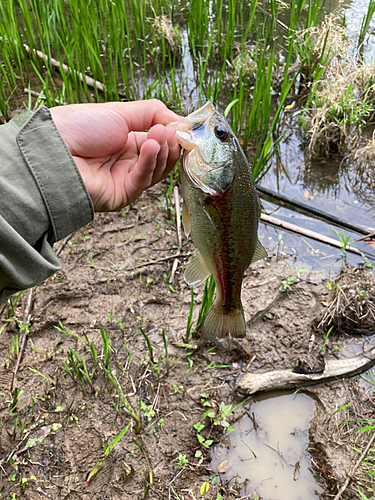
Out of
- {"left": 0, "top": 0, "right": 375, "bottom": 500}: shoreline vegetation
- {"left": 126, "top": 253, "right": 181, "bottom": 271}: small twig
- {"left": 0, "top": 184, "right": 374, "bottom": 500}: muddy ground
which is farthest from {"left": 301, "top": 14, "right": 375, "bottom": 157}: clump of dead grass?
{"left": 126, "top": 253, "right": 181, "bottom": 271}: small twig

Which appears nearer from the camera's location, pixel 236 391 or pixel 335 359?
pixel 236 391

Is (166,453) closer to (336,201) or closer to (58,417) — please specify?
(58,417)

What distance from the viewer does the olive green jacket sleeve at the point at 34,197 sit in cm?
151

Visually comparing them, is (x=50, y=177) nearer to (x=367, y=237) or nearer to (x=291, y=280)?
(x=291, y=280)

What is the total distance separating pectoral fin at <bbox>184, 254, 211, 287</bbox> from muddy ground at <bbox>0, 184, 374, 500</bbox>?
2.93 ft

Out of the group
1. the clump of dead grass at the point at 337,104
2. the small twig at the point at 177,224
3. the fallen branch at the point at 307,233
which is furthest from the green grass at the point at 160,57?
the small twig at the point at 177,224

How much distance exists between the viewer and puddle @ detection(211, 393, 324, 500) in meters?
2.30

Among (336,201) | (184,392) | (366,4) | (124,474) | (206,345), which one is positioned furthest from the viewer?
(366,4)

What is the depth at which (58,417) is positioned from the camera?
2.38 metres

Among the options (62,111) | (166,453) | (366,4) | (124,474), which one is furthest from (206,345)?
(366,4)

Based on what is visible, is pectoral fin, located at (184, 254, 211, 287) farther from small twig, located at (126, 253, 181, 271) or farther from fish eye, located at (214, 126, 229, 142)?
small twig, located at (126, 253, 181, 271)

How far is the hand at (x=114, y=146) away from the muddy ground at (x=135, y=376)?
1.00m

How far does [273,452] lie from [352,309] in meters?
1.15

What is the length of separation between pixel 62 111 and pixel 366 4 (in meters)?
6.53
